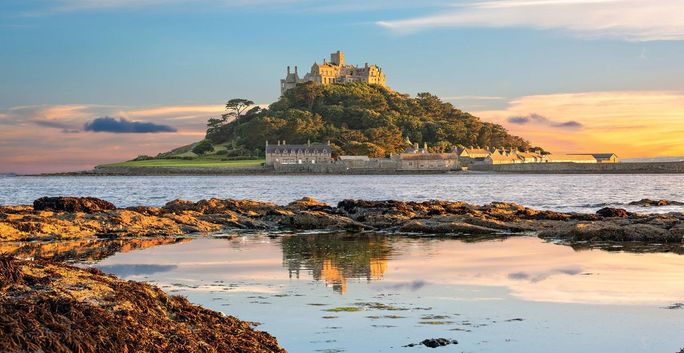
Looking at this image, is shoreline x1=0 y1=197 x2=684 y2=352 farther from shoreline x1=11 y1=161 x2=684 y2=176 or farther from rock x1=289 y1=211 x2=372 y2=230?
shoreline x1=11 y1=161 x2=684 y2=176

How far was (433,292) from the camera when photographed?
12000 mm

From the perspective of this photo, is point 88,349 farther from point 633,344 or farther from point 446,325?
point 633,344

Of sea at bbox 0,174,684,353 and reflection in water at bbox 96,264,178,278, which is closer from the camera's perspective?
sea at bbox 0,174,684,353

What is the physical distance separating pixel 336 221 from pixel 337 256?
914cm

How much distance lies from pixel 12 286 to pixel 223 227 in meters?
19.3

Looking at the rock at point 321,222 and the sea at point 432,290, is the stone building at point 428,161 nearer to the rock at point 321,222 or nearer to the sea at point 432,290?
the rock at point 321,222

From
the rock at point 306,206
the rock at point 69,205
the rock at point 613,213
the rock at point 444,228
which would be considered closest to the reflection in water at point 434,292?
the rock at point 444,228

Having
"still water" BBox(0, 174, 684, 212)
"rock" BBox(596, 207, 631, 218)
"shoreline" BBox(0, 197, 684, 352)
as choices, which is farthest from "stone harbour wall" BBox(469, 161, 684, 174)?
"rock" BBox(596, 207, 631, 218)

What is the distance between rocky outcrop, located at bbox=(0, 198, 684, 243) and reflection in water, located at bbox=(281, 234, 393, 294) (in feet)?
10.0

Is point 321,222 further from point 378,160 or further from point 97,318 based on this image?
point 378,160

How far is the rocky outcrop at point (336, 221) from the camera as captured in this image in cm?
2156

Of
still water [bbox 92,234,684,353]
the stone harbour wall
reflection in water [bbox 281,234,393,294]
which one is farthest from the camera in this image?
the stone harbour wall

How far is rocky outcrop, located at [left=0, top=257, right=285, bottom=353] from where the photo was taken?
6.00m

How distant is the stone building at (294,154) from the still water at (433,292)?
177m
